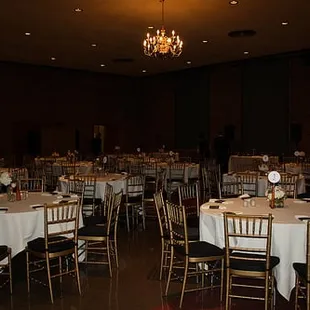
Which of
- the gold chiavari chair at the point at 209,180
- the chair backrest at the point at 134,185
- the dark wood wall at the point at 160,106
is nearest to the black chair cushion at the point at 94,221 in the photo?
the chair backrest at the point at 134,185

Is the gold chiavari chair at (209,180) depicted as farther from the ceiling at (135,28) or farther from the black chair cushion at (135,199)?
the ceiling at (135,28)

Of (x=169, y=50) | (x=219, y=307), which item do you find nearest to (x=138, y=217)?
(x=169, y=50)

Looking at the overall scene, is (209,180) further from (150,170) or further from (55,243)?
(55,243)

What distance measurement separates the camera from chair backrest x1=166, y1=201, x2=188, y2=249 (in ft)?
15.5

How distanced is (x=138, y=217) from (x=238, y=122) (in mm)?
9308

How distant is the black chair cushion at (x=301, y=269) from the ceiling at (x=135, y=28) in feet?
20.5

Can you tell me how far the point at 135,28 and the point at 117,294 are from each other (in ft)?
25.7

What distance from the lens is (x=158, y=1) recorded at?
9.34 m

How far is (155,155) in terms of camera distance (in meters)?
15.9

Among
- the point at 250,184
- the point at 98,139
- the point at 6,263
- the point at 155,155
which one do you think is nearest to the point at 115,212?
the point at 6,263

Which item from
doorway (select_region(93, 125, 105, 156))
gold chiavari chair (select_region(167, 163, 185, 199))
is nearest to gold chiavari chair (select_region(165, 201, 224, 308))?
Result: gold chiavari chair (select_region(167, 163, 185, 199))

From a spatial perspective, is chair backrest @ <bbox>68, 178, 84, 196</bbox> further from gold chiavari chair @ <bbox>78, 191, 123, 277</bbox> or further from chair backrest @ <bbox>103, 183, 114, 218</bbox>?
gold chiavari chair @ <bbox>78, 191, 123, 277</bbox>

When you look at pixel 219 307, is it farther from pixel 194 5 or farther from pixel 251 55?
pixel 251 55

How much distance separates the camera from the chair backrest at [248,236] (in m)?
4.29
